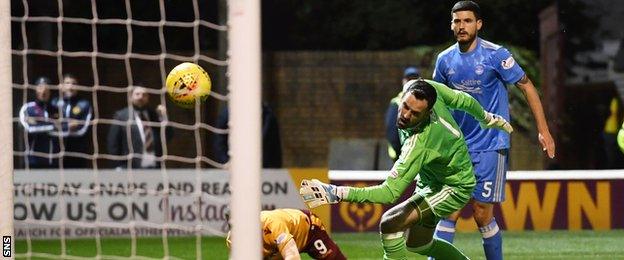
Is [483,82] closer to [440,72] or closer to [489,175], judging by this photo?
[440,72]

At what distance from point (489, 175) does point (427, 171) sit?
76 centimetres

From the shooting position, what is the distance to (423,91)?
8031mm

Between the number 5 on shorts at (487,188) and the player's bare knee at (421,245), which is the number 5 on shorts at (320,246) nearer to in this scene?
the player's bare knee at (421,245)

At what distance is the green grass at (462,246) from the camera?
11898mm

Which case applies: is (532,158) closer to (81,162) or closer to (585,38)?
(585,38)

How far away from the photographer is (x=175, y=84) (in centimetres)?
902

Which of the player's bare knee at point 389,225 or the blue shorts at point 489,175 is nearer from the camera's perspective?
the player's bare knee at point 389,225

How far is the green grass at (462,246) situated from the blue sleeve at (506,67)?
267 centimetres

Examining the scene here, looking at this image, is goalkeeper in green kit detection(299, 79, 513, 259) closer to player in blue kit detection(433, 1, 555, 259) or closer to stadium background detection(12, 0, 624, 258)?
player in blue kit detection(433, 1, 555, 259)

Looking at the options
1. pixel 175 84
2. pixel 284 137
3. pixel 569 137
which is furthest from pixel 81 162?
pixel 175 84

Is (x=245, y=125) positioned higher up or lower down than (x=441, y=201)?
higher up

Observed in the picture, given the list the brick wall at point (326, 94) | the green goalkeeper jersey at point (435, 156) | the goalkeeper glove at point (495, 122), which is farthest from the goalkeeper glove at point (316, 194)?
the brick wall at point (326, 94)

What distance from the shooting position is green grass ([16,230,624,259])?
11898 millimetres

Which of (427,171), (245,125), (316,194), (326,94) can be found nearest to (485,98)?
(427,171)
